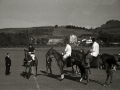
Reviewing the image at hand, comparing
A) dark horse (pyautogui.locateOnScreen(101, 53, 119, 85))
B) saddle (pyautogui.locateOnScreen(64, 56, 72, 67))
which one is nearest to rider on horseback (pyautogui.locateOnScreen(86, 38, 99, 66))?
dark horse (pyautogui.locateOnScreen(101, 53, 119, 85))

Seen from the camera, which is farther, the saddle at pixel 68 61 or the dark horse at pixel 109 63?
the saddle at pixel 68 61

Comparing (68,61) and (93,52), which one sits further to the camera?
(68,61)

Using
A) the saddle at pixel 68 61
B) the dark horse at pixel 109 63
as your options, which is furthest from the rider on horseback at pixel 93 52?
the saddle at pixel 68 61

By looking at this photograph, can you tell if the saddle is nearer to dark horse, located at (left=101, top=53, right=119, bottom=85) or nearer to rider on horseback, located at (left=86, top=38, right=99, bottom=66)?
rider on horseback, located at (left=86, top=38, right=99, bottom=66)

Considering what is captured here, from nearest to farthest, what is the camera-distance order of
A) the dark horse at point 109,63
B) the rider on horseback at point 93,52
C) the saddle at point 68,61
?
the dark horse at point 109,63 → the rider on horseback at point 93,52 → the saddle at point 68,61

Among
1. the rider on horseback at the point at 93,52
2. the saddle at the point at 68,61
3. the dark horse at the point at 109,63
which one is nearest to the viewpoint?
the dark horse at the point at 109,63

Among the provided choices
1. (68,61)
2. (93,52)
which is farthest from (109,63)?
(68,61)

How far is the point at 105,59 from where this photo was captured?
13.3 metres

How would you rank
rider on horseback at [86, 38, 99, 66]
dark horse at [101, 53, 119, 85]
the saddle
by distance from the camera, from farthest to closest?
the saddle
rider on horseback at [86, 38, 99, 66]
dark horse at [101, 53, 119, 85]

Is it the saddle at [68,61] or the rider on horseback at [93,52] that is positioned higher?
the rider on horseback at [93,52]

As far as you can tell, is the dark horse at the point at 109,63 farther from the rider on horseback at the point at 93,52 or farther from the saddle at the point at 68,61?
the saddle at the point at 68,61

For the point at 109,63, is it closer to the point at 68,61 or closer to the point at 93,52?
the point at 93,52

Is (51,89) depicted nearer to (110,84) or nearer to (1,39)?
(110,84)

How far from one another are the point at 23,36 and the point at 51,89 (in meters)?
121
